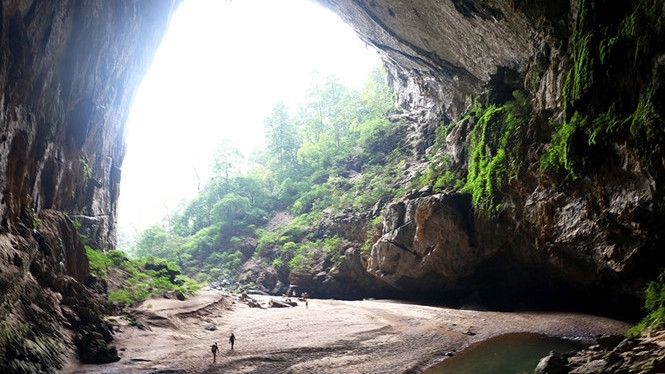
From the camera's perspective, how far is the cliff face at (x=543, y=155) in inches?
487

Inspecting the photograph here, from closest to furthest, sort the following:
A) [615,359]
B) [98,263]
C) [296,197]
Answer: [615,359] < [98,263] < [296,197]

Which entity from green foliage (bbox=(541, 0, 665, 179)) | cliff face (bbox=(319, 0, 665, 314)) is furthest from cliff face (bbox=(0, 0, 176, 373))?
green foliage (bbox=(541, 0, 665, 179))

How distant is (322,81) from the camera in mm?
63781

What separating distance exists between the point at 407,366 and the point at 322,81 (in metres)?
55.3

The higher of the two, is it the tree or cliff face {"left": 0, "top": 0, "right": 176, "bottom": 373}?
the tree

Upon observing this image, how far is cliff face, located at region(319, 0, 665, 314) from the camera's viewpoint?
1238 centimetres

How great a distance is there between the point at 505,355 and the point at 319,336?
749 centimetres

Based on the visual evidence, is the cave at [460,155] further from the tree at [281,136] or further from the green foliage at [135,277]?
the tree at [281,136]

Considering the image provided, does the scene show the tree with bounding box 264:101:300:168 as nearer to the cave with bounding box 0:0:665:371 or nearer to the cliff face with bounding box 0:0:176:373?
the cave with bounding box 0:0:665:371

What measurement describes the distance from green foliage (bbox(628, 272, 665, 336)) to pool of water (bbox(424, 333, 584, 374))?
7.46 ft

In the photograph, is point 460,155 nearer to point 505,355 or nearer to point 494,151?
point 494,151

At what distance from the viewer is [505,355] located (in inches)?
522

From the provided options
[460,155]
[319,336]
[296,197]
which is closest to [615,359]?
[319,336]

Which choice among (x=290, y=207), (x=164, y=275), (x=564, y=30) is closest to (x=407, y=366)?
(x=564, y=30)
